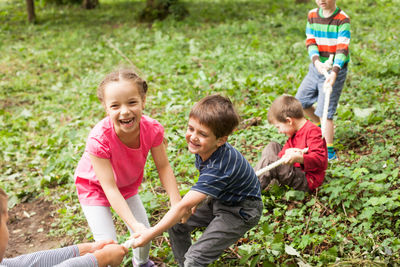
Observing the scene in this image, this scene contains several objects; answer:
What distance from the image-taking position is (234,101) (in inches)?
228

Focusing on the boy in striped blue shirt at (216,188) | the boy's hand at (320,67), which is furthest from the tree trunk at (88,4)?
the boy in striped blue shirt at (216,188)

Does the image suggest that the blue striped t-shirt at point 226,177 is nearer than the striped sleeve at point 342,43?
Yes

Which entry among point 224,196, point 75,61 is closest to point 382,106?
point 224,196

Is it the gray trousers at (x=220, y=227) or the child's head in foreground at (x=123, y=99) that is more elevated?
the child's head in foreground at (x=123, y=99)

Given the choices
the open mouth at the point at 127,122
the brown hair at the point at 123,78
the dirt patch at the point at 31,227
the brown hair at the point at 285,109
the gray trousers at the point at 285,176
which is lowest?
the dirt patch at the point at 31,227

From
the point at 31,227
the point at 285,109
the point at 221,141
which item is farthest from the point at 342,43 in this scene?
the point at 31,227

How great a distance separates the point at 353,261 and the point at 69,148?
392 centimetres

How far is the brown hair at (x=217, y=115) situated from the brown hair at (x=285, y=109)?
1268 millimetres

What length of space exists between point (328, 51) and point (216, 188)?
8.67 ft

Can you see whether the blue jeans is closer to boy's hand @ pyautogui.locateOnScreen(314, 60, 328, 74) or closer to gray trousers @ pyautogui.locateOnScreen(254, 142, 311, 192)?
boy's hand @ pyautogui.locateOnScreen(314, 60, 328, 74)

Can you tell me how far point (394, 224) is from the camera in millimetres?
3102

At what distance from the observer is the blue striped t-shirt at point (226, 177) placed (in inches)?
95.2

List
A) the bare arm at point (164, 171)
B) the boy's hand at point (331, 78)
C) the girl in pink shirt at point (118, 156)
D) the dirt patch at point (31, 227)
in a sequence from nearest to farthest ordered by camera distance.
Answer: the girl in pink shirt at point (118, 156) → the bare arm at point (164, 171) → the dirt patch at point (31, 227) → the boy's hand at point (331, 78)

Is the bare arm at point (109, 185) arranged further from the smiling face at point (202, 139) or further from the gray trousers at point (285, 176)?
the gray trousers at point (285, 176)
